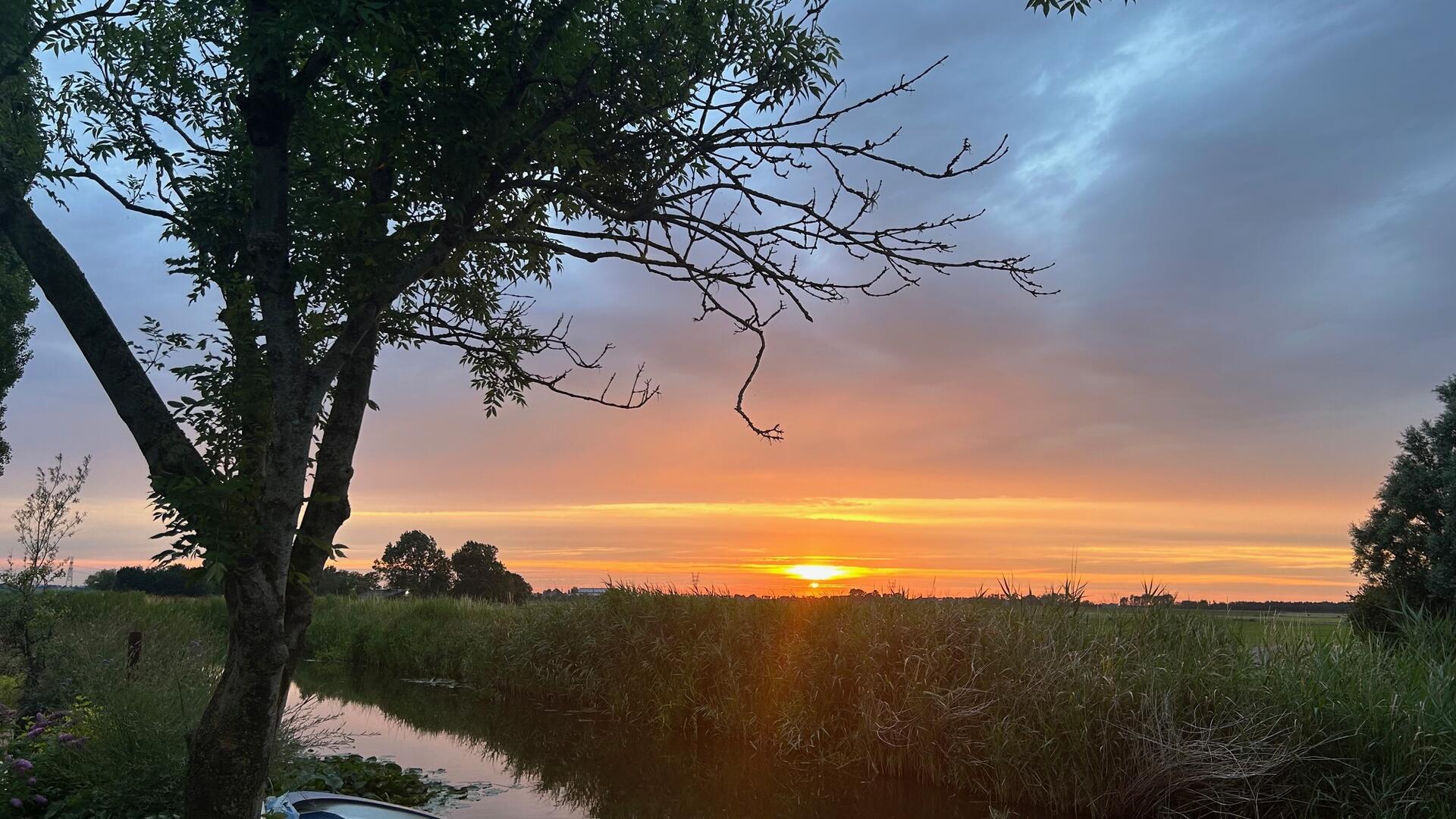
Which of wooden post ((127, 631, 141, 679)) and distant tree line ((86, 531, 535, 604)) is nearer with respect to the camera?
wooden post ((127, 631, 141, 679))

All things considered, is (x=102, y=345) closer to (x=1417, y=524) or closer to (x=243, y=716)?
(x=243, y=716)

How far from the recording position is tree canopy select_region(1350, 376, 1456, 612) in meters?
25.7

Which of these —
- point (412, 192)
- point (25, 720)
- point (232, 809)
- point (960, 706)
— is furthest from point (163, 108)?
point (960, 706)

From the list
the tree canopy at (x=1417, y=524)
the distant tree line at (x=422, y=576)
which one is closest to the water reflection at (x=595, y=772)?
the tree canopy at (x=1417, y=524)

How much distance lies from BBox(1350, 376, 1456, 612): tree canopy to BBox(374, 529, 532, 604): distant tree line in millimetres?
41502

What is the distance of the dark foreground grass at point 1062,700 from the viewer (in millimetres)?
9250

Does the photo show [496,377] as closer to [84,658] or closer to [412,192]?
[412,192]

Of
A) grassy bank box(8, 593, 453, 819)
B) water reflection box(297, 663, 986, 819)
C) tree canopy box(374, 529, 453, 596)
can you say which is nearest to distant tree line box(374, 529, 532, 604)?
tree canopy box(374, 529, 453, 596)

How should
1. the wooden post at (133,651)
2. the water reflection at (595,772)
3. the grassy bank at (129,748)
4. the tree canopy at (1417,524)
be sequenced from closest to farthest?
the grassy bank at (129,748), the wooden post at (133,651), the water reflection at (595,772), the tree canopy at (1417,524)

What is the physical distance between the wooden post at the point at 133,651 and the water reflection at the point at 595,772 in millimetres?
3802

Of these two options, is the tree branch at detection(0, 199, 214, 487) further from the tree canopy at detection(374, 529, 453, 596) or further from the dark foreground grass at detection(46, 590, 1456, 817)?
the tree canopy at detection(374, 529, 453, 596)

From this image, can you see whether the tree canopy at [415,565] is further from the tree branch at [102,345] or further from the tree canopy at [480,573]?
the tree branch at [102,345]

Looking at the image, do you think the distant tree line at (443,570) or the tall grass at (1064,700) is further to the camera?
the distant tree line at (443,570)

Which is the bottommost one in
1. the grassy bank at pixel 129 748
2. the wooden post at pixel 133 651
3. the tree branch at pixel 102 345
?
the grassy bank at pixel 129 748
